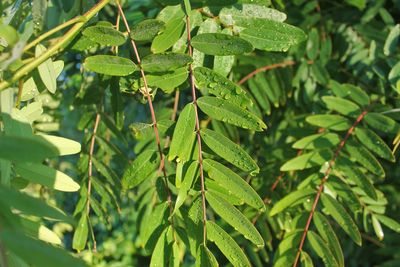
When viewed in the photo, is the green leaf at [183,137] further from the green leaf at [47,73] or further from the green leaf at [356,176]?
the green leaf at [356,176]

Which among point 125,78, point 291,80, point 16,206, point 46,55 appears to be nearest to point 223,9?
point 125,78

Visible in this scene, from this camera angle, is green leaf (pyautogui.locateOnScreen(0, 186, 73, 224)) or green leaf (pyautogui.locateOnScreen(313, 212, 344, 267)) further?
green leaf (pyautogui.locateOnScreen(313, 212, 344, 267))

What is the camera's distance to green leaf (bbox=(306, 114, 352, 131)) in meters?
1.25

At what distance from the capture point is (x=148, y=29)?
946 mm

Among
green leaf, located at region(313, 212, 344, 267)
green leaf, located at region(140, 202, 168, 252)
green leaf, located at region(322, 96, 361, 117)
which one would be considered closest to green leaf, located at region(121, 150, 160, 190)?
green leaf, located at region(140, 202, 168, 252)

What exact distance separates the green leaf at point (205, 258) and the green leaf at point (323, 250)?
335 mm

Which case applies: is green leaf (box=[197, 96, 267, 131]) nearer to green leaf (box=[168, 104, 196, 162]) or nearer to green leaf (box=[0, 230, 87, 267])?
green leaf (box=[168, 104, 196, 162])

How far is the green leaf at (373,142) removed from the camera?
1169mm

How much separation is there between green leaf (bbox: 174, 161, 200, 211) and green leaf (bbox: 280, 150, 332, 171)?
1.26ft

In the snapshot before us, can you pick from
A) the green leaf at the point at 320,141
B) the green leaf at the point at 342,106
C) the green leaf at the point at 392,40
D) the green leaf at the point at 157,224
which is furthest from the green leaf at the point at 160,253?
the green leaf at the point at 392,40

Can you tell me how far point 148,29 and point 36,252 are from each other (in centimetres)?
54

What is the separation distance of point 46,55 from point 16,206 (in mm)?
274

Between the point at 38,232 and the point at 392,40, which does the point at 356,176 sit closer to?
the point at 392,40

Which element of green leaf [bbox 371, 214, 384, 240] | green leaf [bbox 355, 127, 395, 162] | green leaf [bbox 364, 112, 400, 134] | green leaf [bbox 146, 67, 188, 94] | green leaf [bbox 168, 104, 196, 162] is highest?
green leaf [bbox 146, 67, 188, 94]
